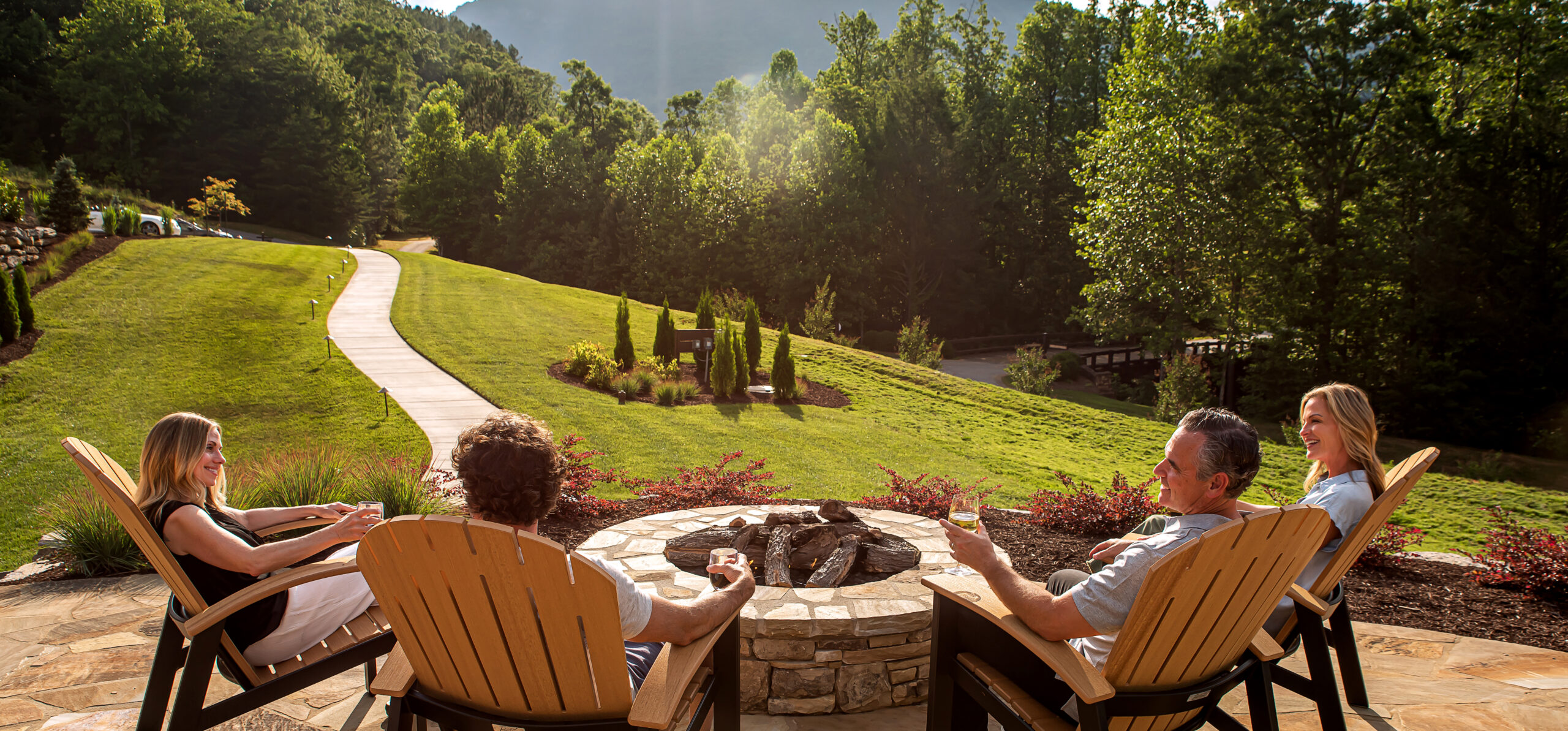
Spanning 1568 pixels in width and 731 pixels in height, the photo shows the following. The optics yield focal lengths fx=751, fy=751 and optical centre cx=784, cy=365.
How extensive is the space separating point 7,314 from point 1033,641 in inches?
582

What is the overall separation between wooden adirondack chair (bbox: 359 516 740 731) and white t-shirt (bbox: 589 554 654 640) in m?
0.14

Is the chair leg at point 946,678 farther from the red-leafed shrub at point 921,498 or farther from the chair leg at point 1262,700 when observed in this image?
the red-leafed shrub at point 921,498

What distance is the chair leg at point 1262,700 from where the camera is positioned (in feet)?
7.36

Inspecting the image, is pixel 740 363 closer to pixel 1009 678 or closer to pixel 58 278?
pixel 1009 678

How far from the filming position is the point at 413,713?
2.01 m

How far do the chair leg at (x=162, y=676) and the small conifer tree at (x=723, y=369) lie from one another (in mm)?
9242

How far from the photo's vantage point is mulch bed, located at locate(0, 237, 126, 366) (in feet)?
34.6

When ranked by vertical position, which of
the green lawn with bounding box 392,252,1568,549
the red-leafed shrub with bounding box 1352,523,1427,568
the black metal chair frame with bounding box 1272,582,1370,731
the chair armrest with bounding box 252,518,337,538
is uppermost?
the chair armrest with bounding box 252,518,337,538

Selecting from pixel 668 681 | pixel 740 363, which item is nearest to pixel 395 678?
pixel 668 681

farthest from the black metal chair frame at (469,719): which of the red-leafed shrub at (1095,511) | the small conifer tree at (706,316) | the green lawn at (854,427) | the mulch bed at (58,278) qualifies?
the mulch bed at (58,278)

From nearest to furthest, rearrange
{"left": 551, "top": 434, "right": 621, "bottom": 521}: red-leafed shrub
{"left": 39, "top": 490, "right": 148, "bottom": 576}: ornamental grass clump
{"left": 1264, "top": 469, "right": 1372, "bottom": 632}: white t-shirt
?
{"left": 1264, "top": 469, "right": 1372, "bottom": 632}: white t-shirt → {"left": 39, "top": 490, "right": 148, "bottom": 576}: ornamental grass clump → {"left": 551, "top": 434, "right": 621, "bottom": 521}: red-leafed shrub

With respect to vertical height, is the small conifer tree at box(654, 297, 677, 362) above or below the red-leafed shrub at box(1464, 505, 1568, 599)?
above

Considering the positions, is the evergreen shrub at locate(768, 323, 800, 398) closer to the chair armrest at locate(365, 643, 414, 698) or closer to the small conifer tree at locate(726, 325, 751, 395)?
the small conifer tree at locate(726, 325, 751, 395)

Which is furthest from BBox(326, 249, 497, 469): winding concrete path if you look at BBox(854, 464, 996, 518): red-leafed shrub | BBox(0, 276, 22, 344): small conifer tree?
BBox(0, 276, 22, 344): small conifer tree
